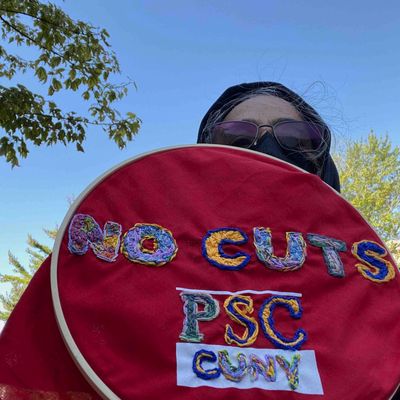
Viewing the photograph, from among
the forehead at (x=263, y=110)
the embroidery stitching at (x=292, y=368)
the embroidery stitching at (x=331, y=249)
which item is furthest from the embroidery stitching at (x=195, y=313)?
the forehead at (x=263, y=110)

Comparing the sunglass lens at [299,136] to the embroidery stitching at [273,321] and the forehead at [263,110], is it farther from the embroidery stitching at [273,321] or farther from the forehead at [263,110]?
the embroidery stitching at [273,321]

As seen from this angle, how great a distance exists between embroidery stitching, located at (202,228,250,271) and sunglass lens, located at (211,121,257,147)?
16.4 inches

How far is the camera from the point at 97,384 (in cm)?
58

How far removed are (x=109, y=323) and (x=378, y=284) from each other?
0.52 m

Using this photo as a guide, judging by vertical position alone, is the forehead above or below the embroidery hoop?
above

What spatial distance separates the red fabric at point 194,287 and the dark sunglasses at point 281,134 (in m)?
0.23

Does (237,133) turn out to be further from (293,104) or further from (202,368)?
(202,368)

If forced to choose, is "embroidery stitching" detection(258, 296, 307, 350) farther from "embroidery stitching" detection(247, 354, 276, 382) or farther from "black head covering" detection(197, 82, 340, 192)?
"black head covering" detection(197, 82, 340, 192)

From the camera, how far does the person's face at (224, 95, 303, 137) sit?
119cm

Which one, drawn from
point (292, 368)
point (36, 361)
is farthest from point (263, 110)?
point (36, 361)

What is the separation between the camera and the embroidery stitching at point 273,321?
690mm

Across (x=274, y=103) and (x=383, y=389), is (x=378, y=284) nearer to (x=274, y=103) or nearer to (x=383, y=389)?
(x=383, y=389)

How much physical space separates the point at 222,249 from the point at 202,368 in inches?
8.7

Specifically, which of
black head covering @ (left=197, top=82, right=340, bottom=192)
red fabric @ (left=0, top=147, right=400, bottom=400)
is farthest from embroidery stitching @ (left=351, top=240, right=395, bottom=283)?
black head covering @ (left=197, top=82, right=340, bottom=192)
